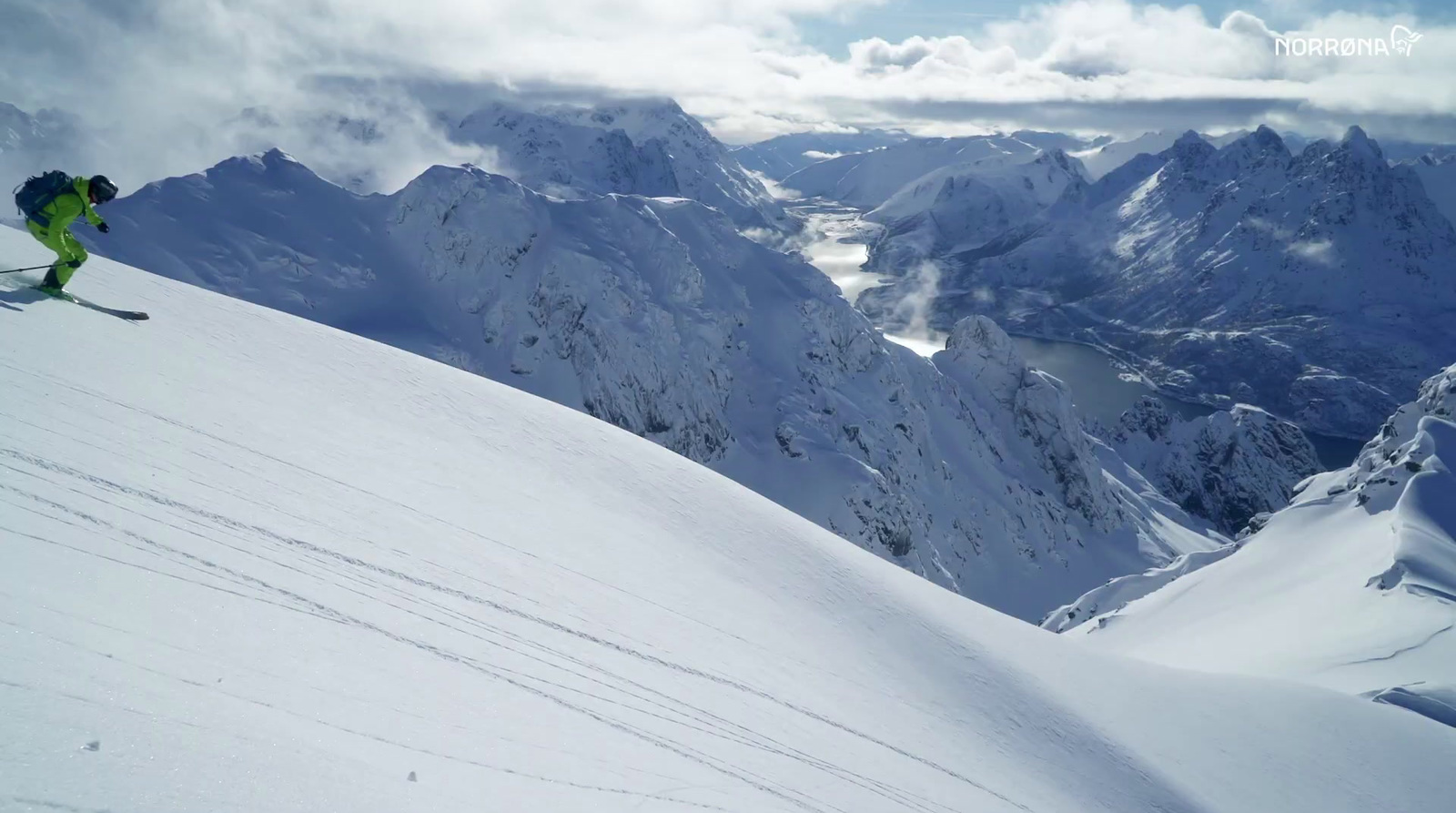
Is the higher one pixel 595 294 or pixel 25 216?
pixel 25 216

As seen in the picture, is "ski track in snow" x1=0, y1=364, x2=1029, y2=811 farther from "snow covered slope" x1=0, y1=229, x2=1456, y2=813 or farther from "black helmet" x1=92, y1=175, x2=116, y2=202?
"black helmet" x1=92, y1=175, x2=116, y2=202

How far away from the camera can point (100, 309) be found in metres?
11.9

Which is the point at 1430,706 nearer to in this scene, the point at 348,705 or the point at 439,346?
the point at 348,705

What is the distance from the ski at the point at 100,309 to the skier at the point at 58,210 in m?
0.04

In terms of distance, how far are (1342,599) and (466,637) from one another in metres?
32.1

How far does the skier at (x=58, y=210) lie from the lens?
11.5 meters

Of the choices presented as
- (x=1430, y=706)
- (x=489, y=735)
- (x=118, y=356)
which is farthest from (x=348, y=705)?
(x=1430, y=706)

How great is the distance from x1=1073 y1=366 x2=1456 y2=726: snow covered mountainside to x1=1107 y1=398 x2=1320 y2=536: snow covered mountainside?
88.8 meters

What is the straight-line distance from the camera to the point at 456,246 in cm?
7494

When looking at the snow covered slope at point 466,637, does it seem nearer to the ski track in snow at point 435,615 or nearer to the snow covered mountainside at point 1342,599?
the ski track in snow at point 435,615

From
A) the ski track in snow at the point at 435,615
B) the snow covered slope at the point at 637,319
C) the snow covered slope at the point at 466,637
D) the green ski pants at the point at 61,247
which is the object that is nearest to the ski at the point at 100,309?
the green ski pants at the point at 61,247

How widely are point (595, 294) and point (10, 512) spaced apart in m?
68.3

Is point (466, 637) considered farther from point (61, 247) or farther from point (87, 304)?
point (61, 247)

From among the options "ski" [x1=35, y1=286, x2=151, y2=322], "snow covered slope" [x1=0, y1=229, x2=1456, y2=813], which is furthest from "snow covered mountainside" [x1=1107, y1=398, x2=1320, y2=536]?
"ski" [x1=35, y1=286, x2=151, y2=322]
